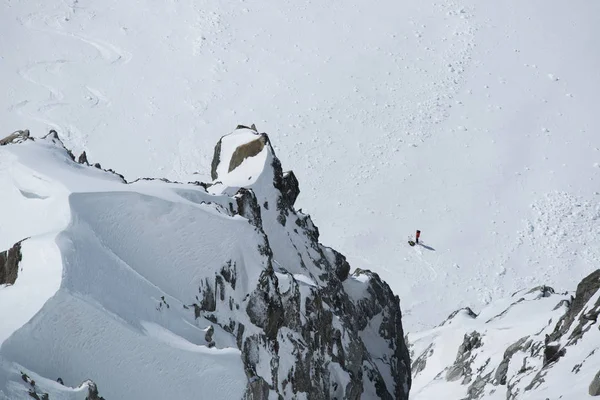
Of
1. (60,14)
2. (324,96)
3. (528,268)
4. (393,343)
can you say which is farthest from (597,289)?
(60,14)

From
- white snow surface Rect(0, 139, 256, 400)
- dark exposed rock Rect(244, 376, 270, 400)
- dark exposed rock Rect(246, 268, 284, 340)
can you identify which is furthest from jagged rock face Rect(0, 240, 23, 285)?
dark exposed rock Rect(246, 268, 284, 340)

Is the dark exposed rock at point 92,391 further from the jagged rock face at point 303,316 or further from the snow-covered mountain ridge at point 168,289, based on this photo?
the jagged rock face at point 303,316

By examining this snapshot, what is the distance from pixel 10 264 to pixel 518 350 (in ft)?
72.7

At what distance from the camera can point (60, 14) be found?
5825cm

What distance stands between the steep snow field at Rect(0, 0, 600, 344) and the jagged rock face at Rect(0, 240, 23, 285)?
1023 inches

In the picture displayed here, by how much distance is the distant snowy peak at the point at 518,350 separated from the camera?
28016 mm

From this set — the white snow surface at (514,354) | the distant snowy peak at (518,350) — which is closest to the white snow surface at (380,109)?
the white snow surface at (514,354)

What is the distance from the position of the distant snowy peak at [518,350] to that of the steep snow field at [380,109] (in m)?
2.11

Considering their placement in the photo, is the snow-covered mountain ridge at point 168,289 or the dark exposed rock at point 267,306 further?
the dark exposed rock at point 267,306

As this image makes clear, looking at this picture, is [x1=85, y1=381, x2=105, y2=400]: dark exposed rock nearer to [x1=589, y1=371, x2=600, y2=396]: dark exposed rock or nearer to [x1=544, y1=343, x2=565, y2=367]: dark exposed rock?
[x1=589, y1=371, x2=600, y2=396]: dark exposed rock

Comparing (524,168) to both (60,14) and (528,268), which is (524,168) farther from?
(60,14)

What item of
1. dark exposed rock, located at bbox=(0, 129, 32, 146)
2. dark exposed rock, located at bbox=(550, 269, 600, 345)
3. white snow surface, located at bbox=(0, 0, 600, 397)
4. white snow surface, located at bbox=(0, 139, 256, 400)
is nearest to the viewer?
white snow surface, located at bbox=(0, 139, 256, 400)

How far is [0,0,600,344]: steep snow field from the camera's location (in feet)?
147

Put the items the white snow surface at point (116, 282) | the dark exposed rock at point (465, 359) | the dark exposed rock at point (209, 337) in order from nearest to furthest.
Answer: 1. the white snow surface at point (116, 282)
2. the dark exposed rock at point (209, 337)
3. the dark exposed rock at point (465, 359)
